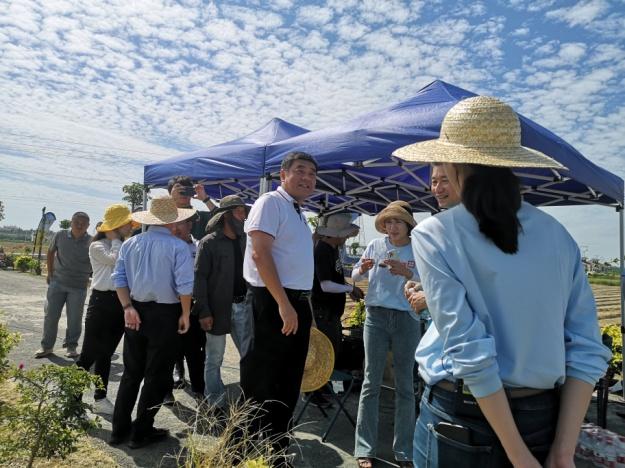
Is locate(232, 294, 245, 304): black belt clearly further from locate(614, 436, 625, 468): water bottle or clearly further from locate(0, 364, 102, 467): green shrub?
locate(614, 436, 625, 468): water bottle

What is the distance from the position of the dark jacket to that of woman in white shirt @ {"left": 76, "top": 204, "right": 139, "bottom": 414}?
0.74 meters

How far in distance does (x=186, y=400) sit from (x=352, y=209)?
16.6 ft

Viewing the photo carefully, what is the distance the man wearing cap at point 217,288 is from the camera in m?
3.90

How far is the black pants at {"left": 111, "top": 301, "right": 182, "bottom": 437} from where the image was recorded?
10.5ft

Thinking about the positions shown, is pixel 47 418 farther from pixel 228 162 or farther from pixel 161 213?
pixel 228 162

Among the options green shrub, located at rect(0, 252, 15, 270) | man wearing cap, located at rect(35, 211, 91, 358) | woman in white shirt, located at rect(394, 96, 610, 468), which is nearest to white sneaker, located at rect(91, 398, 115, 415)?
man wearing cap, located at rect(35, 211, 91, 358)

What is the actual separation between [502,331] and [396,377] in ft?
7.15

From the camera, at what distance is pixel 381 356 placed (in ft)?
10.3

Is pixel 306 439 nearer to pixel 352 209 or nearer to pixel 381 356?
pixel 381 356

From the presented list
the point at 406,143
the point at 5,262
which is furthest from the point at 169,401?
the point at 5,262

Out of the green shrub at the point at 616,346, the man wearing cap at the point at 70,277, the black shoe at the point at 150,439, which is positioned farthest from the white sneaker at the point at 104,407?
the green shrub at the point at 616,346

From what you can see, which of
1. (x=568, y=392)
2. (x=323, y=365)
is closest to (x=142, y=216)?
(x=323, y=365)

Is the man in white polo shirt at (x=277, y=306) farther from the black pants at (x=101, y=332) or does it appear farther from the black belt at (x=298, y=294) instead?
the black pants at (x=101, y=332)

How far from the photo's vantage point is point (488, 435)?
3.61 ft
